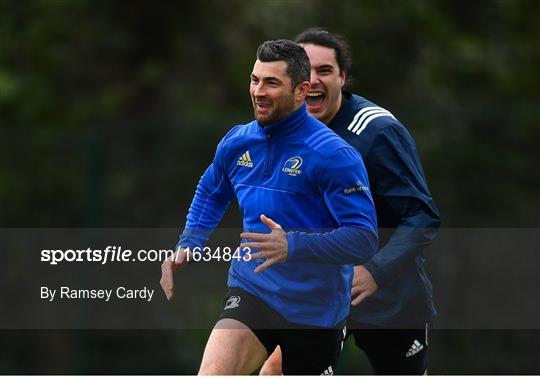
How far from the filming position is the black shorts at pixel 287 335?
509cm

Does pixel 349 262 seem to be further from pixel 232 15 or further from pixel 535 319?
pixel 232 15

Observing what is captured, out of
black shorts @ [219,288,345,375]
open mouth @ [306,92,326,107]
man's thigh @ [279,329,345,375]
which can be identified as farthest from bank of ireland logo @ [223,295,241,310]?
open mouth @ [306,92,326,107]

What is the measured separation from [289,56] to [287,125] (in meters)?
0.30

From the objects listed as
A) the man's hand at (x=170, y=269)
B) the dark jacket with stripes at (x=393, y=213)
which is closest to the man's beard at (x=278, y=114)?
the man's hand at (x=170, y=269)

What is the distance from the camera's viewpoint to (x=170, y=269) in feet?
17.1

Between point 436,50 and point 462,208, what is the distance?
3791 mm

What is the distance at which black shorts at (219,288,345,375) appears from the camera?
5090 millimetres

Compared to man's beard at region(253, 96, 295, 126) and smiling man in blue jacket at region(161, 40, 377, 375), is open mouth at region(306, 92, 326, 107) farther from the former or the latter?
man's beard at region(253, 96, 295, 126)

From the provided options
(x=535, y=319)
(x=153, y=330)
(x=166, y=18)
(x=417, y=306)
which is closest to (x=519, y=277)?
(x=535, y=319)

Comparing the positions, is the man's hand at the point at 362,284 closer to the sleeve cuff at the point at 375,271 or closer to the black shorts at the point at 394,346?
the sleeve cuff at the point at 375,271

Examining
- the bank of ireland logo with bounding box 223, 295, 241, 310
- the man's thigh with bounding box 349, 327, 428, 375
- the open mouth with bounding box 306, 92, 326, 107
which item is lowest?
the man's thigh with bounding box 349, 327, 428, 375

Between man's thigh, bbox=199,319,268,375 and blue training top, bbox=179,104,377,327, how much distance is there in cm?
19

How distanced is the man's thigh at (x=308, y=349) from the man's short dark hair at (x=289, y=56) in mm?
1127

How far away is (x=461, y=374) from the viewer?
34.4ft
